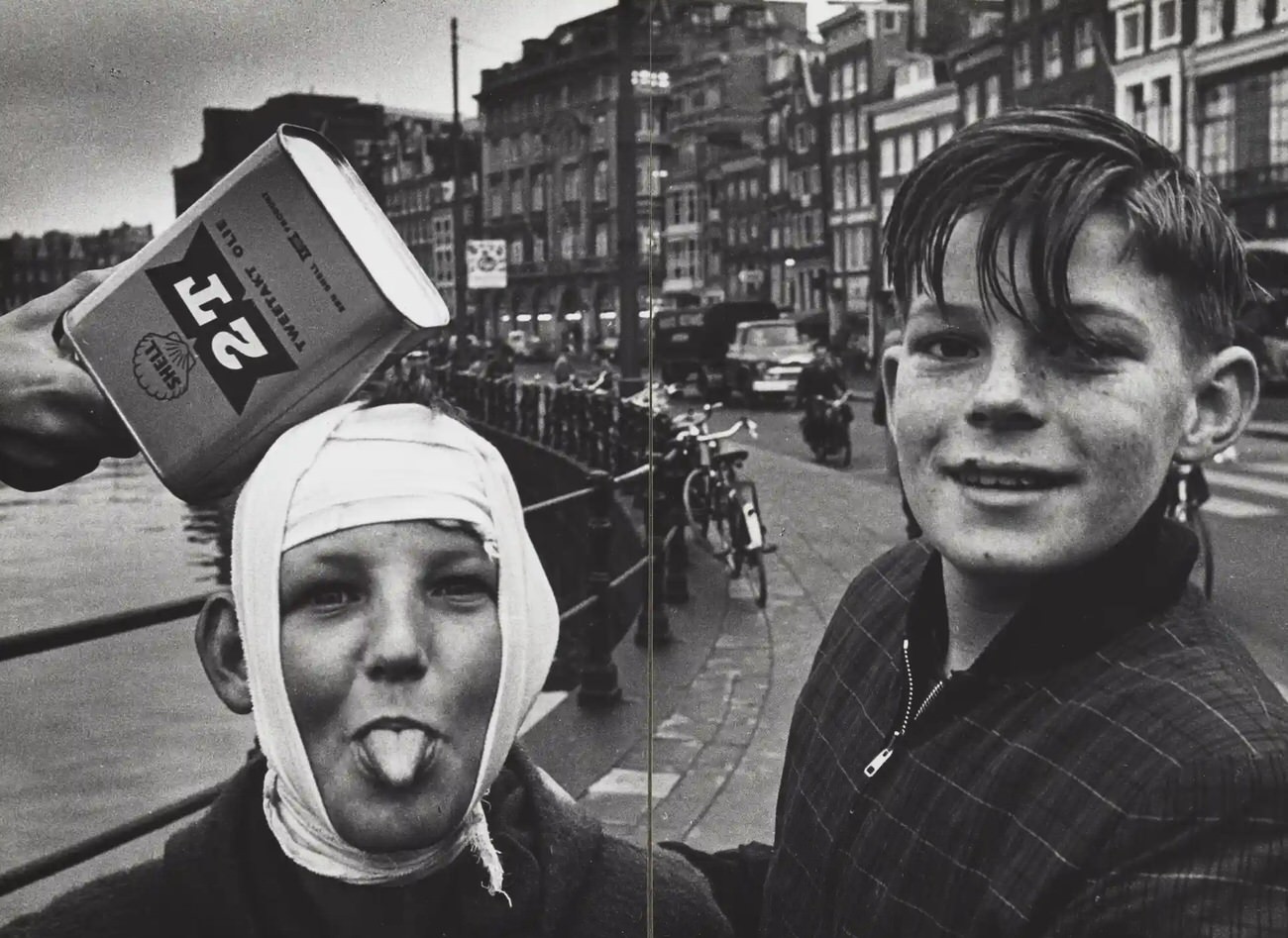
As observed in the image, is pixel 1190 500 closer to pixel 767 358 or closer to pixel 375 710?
pixel 767 358

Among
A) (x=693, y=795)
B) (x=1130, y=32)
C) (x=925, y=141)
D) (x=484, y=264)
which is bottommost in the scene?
(x=693, y=795)

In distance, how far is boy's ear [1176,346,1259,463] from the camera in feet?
3.00

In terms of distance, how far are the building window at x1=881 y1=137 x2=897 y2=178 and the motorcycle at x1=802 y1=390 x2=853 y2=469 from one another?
0.80 ft

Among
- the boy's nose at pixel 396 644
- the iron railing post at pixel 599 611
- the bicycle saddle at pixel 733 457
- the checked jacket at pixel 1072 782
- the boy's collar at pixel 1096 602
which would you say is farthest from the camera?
the bicycle saddle at pixel 733 457

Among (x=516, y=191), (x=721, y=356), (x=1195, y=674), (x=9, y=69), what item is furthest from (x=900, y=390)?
(x=9, y=69)

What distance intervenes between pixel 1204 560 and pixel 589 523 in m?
0.61

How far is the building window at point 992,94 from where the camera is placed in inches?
45.5

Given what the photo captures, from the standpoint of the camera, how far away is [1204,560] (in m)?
1.16

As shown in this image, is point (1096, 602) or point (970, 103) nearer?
point (1096, 602)

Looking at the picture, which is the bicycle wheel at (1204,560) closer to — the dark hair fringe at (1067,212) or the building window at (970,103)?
the dark hair fringe at (1067,212)

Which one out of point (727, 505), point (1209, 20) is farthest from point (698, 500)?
point (1209, 20)

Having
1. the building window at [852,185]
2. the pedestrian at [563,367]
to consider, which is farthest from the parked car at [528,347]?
the building window at [852,185]

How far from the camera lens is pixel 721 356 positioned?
1361mm

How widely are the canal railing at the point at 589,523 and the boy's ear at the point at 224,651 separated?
0.03 m
